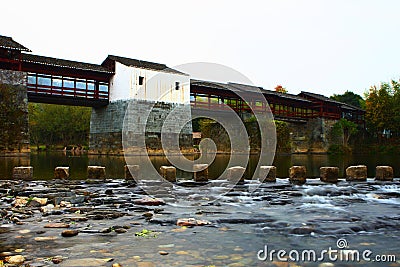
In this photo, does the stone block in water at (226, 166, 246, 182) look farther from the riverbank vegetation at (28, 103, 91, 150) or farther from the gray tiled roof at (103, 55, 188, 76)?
the riverbank vegetation at (28, 103, 91, 150)

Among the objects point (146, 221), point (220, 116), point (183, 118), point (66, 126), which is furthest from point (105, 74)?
point (146, 221)

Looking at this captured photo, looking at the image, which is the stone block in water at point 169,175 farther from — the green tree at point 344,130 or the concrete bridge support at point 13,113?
the green tree at point 344,130

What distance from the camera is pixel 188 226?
Result: 4758mm

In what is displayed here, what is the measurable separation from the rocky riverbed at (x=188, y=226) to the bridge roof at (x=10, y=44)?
2030 centimetres

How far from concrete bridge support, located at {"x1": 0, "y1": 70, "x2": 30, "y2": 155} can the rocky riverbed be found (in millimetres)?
19400

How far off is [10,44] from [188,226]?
2546cm

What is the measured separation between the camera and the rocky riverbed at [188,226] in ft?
11.5

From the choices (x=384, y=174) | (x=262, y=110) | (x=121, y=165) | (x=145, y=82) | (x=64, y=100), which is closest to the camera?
(x=384, y=174)

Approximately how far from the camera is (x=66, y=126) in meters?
55.4

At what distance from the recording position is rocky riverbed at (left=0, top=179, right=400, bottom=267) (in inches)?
137

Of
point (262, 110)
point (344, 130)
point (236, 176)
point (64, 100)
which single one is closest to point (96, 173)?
point (236, 176)

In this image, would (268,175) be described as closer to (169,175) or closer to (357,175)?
(357,175)

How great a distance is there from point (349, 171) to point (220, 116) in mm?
30912

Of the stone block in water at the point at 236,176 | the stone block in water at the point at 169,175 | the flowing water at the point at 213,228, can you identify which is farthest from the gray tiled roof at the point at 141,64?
the flowing water at the point at 213,228
